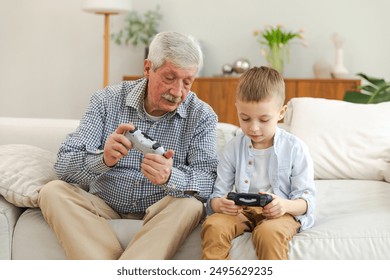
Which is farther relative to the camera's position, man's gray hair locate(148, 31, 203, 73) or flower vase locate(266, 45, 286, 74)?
flower vase locate(266, 45, 286, 74)

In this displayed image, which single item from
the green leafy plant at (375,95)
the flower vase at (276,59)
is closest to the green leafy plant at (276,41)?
the flower vase at (276,59)

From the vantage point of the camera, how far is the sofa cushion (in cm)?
306

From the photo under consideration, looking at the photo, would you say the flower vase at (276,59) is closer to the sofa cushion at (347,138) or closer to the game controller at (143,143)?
the sofa cushion at (347,138)

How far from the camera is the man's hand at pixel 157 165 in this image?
223cm

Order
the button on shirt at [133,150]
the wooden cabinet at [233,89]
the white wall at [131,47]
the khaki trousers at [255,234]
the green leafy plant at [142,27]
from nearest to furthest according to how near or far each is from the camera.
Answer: the khaki trousers at [255,234]
the button on shirt at [133,150]
the wooden cabinet at [233,89]
the white wall at [131,47]
the green leafy plant at [142,27]

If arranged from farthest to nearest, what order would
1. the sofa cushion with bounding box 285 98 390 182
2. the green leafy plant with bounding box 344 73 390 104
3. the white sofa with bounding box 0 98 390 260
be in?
the green leafy plant with bounding box 344 73 390 104 → the sofa cushion with bounding box 285 98 390 182 → the white sofa with bounding box 0 98 390 260

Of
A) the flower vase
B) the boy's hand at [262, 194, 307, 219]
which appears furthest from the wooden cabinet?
the boy's hand at [262, 194, 307, 219]

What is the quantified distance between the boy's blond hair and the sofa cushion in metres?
0.90

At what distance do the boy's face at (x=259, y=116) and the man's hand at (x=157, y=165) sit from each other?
25 centimetres

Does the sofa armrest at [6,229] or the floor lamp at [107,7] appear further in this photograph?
the floor lamp at [107,7]

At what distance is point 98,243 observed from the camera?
2.24m

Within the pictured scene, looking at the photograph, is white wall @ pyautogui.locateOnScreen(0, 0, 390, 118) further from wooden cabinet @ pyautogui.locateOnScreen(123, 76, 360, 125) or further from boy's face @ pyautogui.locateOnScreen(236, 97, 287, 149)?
boy's face @ pyautogui.locateOnScreen(236, 97, 287, 149)

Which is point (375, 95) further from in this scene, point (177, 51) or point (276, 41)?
point (177, 51)
